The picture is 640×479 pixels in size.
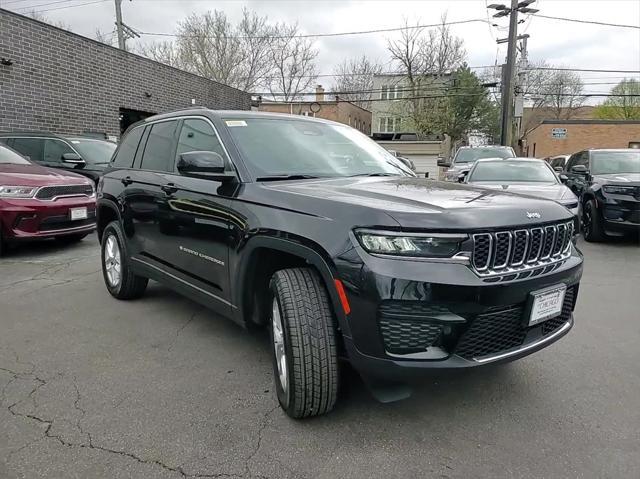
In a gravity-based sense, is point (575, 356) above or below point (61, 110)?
below

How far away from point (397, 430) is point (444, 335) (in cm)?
66

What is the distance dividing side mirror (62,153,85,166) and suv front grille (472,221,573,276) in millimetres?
8102

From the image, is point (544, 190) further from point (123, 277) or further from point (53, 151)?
point (53, 151)

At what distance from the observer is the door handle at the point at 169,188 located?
3.56 m

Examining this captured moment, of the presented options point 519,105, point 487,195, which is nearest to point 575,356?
point 487,195

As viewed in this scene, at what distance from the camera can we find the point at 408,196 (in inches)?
100.0

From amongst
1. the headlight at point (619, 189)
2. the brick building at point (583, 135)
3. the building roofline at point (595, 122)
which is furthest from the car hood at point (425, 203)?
the building roofline at point (595, 122)

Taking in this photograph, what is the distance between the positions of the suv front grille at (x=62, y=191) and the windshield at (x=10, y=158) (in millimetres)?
1115

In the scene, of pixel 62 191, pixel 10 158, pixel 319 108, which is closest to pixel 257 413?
pixel 62 191

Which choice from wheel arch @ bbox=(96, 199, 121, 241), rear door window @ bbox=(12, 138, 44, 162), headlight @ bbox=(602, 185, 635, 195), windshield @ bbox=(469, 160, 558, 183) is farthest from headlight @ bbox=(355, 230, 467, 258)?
rear door window @ bbox=(12, 138, 44, 162)

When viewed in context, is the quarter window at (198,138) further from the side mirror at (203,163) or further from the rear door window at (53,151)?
the rear door window at (53,151)

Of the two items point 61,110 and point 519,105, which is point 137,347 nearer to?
point 61,110

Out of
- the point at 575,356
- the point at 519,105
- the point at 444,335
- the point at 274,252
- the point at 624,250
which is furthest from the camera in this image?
the point at 519,105

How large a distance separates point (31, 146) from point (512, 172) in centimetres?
899
